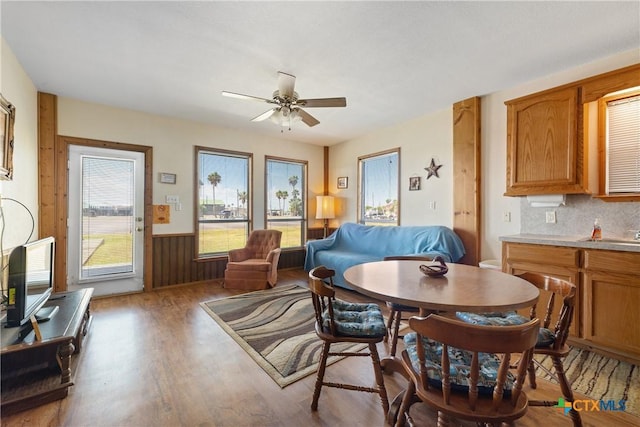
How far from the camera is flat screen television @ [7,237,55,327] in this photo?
69.5 inches

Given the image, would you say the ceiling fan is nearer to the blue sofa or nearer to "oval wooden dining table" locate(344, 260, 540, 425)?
"oval wooden dining table" locate(344, 260, 540, 425)

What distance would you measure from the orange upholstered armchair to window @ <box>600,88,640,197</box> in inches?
152

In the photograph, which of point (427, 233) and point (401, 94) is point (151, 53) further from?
point (427, 233)

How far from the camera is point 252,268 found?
4051mm

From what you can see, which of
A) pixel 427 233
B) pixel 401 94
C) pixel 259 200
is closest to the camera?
pixel 401 94

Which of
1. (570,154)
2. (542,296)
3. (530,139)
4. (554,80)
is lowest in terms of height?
(542,296)

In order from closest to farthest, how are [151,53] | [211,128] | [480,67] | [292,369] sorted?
[292,369], [151,53], [480,67], [211,128]

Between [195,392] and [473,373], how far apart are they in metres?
1.69

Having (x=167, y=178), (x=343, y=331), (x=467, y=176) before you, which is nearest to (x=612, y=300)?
(x=467, y=176)

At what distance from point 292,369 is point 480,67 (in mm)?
3236

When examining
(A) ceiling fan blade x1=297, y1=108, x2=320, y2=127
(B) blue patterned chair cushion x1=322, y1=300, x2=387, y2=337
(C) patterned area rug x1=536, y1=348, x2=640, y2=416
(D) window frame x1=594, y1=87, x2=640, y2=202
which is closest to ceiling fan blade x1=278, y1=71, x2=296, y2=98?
(A) ceiling fan blade x1=297, y1=108, x2=320, y2=127

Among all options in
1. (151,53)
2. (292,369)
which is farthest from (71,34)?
(292,369)

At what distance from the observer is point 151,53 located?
2488 mm

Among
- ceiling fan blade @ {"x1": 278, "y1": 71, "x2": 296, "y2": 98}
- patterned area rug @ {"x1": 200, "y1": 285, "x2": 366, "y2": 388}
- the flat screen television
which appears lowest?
patterned area rug @ {"x1": 200, "y1": 285, "x2": 366, "y2": 388}
